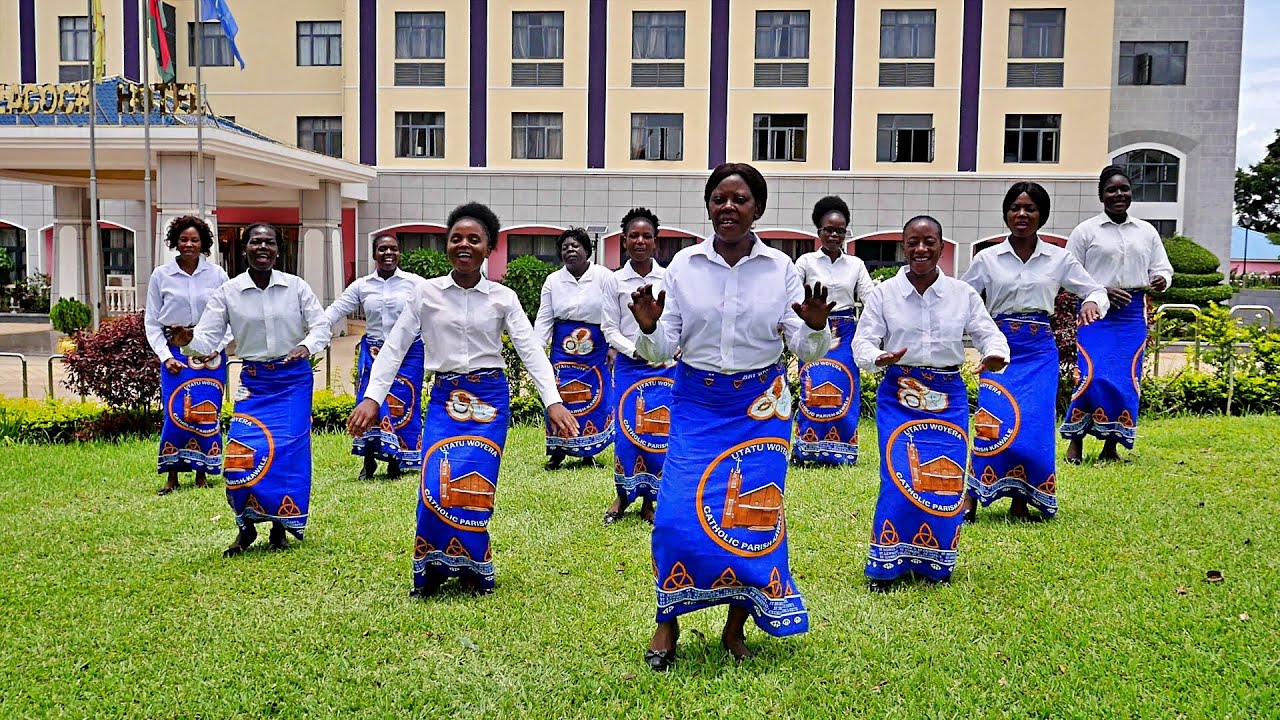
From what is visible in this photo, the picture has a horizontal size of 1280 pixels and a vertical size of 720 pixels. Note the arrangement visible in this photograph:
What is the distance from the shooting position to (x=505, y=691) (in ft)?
13.8

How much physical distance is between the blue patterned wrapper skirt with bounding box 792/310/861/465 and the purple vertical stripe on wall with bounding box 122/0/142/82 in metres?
24.7

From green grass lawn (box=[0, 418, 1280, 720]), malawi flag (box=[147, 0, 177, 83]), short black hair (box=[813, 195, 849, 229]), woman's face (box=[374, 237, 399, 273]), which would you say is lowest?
green grass lawn (box=[0, 418, 1280, 720])

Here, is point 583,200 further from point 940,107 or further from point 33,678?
point 33,678

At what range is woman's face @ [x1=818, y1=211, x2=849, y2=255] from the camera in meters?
8.50

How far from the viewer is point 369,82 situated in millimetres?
26516

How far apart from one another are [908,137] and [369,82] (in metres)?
13.3

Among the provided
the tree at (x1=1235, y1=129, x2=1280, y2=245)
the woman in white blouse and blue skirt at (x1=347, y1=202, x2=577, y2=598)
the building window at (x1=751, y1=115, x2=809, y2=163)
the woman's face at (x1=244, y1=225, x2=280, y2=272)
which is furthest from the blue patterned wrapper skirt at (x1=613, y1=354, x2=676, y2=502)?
the tree at (x1=1235, y1=129, x2=1280, y2=245)

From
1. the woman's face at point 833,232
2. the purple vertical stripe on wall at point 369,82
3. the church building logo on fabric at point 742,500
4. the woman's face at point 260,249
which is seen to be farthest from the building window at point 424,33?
the church building logo on fabric at point 742,500

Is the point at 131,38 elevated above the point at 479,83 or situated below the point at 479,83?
above

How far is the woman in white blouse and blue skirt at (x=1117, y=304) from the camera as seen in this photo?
8.04 metres

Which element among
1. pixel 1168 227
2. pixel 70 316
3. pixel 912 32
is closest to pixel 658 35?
pixel 912 32

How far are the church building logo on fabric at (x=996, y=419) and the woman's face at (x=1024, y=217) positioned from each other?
94 centimetres

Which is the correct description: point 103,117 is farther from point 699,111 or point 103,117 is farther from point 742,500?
point 742,500

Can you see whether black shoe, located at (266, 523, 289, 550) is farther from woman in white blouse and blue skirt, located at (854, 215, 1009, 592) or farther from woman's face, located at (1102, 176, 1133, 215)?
woman's face, located at (1102, 176, 1133, 215)
